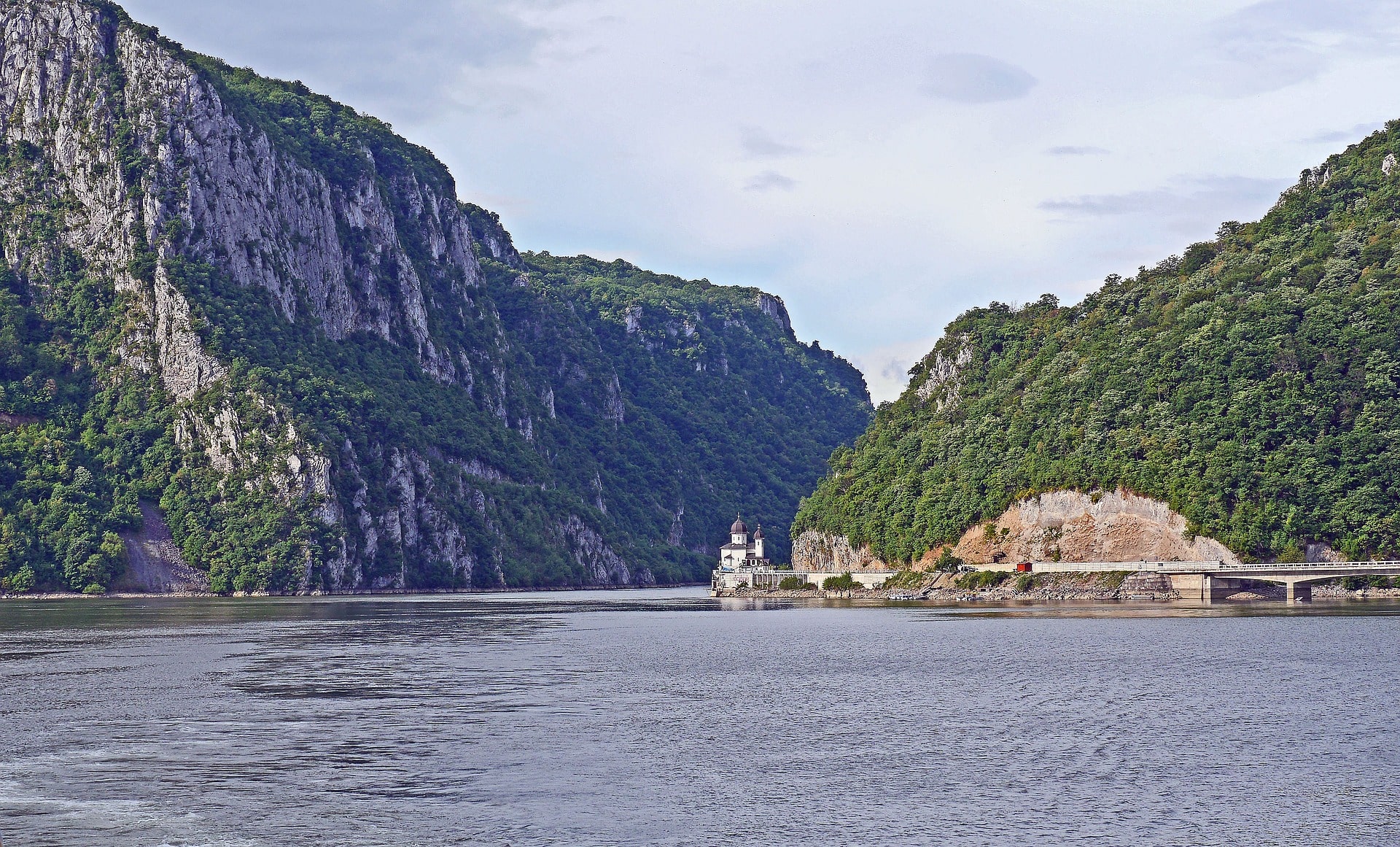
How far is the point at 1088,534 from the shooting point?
6796 inches

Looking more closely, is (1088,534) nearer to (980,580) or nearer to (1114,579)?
(1114,579)

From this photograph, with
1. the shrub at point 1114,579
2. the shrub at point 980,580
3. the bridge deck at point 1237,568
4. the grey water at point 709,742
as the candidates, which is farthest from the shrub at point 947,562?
the grey water at point 709,742

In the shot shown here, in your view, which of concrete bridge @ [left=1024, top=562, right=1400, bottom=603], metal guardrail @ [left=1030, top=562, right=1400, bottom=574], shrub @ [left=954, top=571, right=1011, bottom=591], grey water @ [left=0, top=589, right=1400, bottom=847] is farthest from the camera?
shrub @ [left=954, top=571, right=1011, bottom=591]

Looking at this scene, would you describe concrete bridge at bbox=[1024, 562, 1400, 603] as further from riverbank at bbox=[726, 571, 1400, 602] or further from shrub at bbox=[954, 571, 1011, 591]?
shrub at bbox=[954, 571, 1011, 591]

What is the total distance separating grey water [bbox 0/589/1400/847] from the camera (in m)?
41.3

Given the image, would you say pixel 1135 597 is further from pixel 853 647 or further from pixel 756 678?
pixel 756 678

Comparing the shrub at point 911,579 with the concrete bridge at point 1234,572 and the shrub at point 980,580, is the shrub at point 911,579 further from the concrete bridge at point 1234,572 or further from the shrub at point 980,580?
the concrete bridge at point 1234,572

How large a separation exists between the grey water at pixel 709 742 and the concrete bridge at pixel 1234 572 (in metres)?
47.2

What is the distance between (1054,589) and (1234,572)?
23749mm

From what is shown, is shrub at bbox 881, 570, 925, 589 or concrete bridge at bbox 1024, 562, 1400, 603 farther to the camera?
shrub at bbox 881, 570, 925, 589

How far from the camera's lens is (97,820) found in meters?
41.3

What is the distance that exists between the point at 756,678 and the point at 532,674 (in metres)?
11.9

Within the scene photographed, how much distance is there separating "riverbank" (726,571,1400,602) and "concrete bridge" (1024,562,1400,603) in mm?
945

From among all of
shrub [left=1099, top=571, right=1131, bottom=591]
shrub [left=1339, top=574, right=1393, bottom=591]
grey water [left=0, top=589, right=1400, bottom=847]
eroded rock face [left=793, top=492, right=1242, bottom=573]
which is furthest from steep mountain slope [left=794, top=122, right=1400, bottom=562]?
grey water [left=0, top=589, right=1400, bottom=847]
